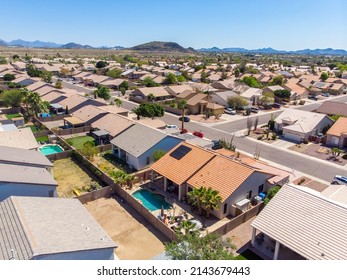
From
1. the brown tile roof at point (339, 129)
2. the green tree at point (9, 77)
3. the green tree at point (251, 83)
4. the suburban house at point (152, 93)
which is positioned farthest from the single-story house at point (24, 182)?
the green tree at point (251, 83)

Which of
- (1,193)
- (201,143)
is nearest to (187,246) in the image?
(1,193)

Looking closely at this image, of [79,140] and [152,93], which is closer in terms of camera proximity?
[79,140]

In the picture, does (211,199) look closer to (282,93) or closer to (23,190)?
(23,190)

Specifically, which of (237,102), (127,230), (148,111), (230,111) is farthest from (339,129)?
(127,230)

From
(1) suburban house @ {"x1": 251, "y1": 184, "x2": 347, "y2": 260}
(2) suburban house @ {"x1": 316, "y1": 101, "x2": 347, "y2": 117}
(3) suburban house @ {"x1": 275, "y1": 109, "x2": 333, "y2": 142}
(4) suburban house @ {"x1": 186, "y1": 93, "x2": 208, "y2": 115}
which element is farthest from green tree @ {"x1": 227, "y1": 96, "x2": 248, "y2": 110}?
(1) suburban house @ {"x1": 251, "y1": 184, "x2": 347, "y2": 260}

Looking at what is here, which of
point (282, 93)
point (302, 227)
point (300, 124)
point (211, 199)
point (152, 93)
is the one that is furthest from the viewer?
point (282, 93)

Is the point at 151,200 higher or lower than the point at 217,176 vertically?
lower
